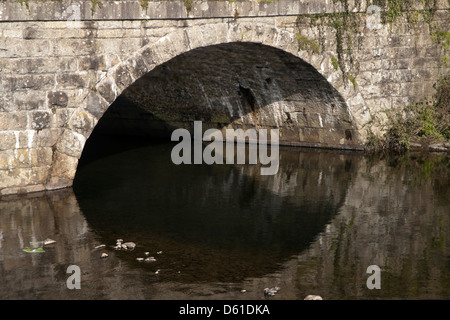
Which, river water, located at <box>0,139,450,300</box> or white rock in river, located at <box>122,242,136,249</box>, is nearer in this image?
river water, located at <box>0,139,450,300</box>

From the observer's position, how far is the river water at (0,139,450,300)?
328 inches

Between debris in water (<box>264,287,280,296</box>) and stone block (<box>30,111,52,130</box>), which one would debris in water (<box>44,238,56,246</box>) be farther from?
debris in water (<box>264,287,280,296</box>)

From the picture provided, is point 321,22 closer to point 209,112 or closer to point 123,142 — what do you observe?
point 209,112

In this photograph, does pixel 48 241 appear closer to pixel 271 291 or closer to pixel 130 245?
pixel 130 245

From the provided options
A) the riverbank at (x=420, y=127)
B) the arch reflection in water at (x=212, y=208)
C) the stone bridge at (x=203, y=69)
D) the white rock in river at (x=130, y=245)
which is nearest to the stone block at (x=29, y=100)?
the stone bridge at (x=203, y=69)

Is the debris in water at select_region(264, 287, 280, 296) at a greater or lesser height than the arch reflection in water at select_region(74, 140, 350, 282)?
lesser

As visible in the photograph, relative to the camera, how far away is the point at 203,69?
51.9ft

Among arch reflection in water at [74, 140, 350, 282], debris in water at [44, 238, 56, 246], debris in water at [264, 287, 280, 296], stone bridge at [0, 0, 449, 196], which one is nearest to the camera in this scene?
debris in water at [264, 287, 280, 296]

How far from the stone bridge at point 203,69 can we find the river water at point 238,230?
1.04 m

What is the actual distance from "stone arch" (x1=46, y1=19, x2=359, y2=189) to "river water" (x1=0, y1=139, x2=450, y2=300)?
63 centimetres

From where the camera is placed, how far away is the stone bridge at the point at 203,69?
11.4 meters

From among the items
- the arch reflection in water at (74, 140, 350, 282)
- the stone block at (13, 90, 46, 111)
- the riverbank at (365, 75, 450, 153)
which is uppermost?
the stone block at (13, 90, 46, 111)

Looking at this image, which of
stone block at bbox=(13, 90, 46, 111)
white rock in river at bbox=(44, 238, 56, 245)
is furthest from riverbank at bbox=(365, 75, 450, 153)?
white rock in river at bbox=(44, 238, 56, 245)

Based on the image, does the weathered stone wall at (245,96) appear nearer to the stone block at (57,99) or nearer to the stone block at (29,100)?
the stone block at (57,99)
